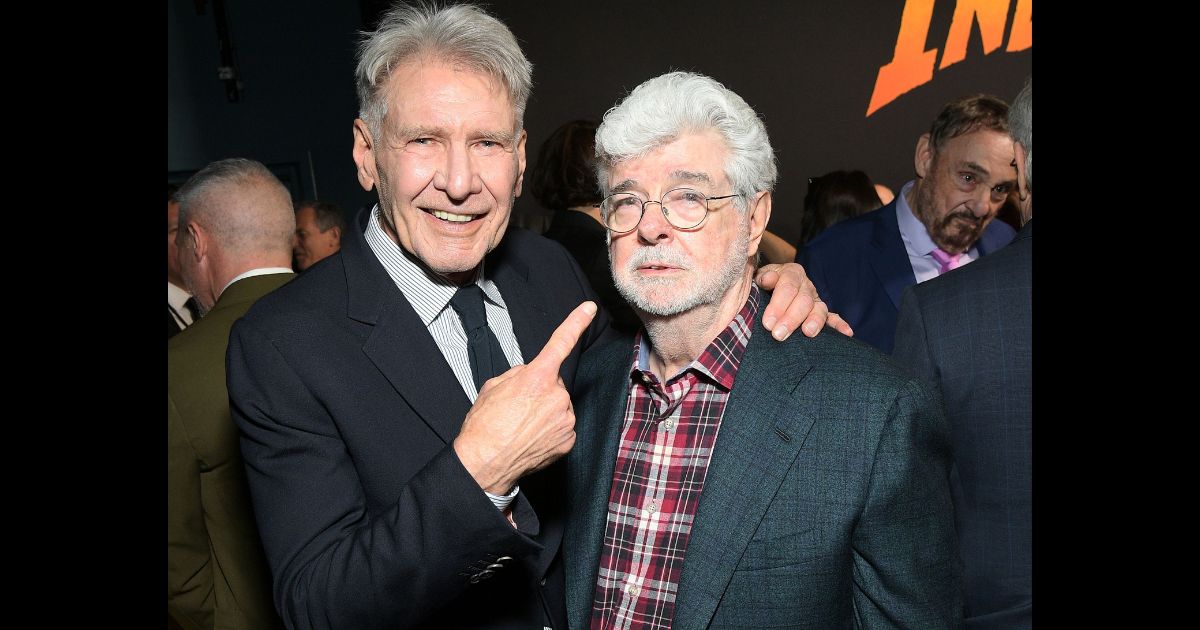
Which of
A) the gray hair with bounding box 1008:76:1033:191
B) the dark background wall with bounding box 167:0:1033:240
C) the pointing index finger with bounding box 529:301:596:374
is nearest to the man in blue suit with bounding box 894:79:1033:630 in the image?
the gray hair with bounding box 1008:76:1033:191

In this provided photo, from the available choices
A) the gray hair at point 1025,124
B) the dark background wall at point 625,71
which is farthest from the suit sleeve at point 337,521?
the dark background wall at point 625,71

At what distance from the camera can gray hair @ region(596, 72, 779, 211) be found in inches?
66.5

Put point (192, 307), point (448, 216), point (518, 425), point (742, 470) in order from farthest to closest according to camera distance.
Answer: point (192, 307) < point (448, 216) < point (742, 470) < point (518, 425)

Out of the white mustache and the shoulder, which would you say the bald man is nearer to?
the white mustache

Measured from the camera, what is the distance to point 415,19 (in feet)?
5.72

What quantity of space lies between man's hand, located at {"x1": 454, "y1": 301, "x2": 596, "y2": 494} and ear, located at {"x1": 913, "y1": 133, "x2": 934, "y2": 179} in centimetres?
222

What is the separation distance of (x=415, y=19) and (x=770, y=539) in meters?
1.22

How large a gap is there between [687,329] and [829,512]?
0.46 meters

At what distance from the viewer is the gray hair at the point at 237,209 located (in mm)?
2746

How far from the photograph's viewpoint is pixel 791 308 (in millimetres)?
1756

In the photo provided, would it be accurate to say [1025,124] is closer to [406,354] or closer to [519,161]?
[519,161]

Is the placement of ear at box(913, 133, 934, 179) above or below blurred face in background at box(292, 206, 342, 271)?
above

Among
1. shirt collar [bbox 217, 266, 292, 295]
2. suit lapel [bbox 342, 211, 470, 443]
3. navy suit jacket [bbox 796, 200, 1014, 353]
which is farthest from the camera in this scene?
navy suit jacket [bbox 796, 200, 1014, 353]

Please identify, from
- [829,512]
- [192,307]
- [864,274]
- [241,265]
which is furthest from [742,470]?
[192,307]
